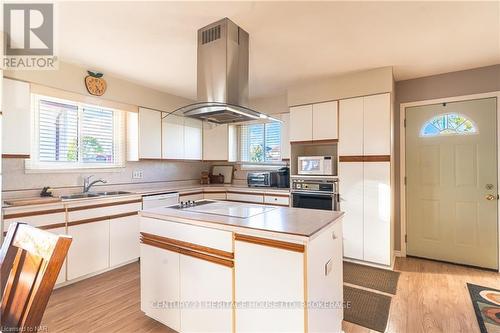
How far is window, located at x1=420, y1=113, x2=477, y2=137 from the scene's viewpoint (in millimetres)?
3158

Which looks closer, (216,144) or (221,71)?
(221,71)

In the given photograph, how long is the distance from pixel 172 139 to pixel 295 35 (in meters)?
2.60

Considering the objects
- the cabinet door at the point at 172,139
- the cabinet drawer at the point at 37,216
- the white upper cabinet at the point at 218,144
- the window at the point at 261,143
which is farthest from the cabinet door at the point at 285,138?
the cabinet drawer at the point at 37,216

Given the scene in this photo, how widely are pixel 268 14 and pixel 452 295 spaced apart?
3.10 m

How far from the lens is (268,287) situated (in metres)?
1.48

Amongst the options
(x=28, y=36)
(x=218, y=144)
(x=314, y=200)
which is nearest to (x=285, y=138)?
(x=314, y=200)

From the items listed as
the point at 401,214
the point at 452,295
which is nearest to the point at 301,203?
the point at 401,214

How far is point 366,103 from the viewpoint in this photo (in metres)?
3.18

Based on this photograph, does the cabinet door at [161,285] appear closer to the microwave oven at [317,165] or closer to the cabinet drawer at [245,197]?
the cabinet drawer at [245,197]

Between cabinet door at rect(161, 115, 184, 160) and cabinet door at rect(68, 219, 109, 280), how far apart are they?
1.45m

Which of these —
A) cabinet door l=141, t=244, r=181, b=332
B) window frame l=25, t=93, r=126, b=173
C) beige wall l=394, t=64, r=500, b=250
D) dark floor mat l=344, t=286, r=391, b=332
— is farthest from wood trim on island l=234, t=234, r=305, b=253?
beige wall l=394, t=64, r=500, b=250

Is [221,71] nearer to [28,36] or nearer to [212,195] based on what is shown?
[28,36]

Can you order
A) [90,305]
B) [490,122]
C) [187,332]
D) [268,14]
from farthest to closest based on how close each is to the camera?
[490,122] < [90,305] < [268,14] < [187,332]

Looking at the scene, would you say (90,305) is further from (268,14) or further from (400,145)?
(400,145)
